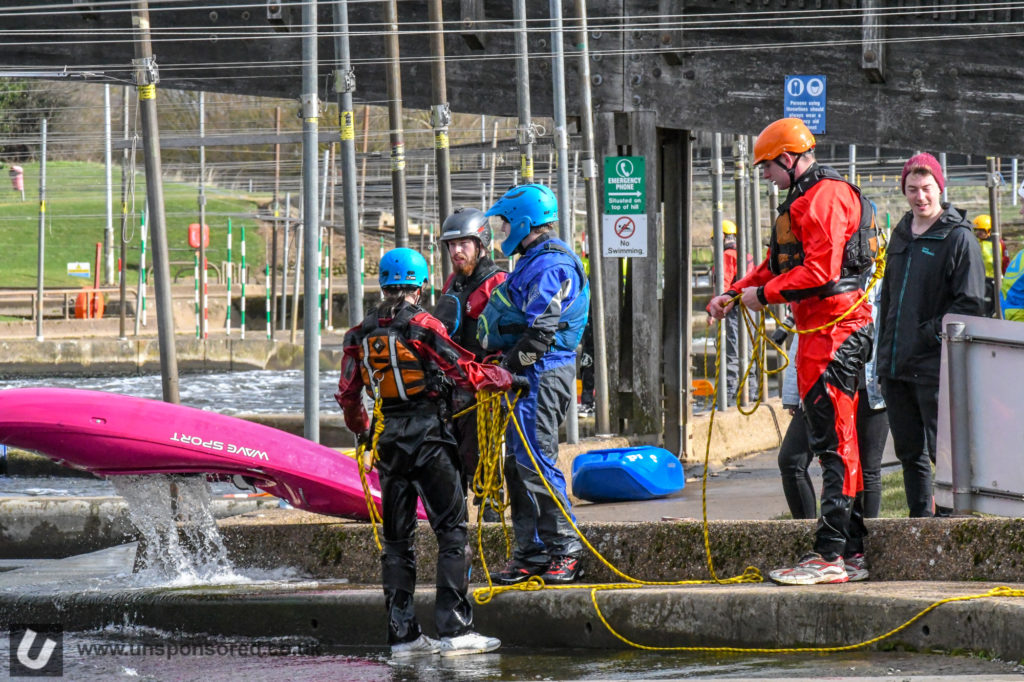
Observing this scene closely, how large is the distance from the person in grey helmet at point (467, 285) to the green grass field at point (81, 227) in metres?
34.2

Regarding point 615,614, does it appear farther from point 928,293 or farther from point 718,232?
point 718,232

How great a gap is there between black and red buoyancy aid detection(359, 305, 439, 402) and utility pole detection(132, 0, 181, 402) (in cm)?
520

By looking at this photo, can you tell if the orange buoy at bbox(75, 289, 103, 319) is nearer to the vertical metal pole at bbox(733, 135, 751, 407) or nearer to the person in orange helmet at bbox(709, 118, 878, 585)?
the vertical metal pole at bbox(733, 135, 751, 407)

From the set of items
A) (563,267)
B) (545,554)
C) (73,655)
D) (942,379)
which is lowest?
(73,655)

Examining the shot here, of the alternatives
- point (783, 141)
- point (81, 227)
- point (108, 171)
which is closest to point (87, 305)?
point (108, 171)


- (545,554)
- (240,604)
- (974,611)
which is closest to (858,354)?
(974,611)

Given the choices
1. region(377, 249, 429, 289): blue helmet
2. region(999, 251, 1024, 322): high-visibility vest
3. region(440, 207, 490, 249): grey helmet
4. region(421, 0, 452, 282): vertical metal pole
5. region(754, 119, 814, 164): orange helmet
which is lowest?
region(999, 251, 1024, 322): high-visibility vest

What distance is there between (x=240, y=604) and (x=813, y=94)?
8.04 metres

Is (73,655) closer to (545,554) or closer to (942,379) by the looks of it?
(545,554)

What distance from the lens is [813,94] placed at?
13.2 meters

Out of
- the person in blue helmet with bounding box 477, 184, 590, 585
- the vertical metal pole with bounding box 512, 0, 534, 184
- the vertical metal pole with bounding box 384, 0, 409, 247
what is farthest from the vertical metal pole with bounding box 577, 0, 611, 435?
the person in blue helmet with bounding box 477, 184, 590, 585

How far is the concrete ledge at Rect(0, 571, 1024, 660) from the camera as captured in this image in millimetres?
5762

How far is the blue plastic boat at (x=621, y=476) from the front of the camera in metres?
12.0

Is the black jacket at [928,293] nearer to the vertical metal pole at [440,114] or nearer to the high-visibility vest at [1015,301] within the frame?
the high-visibility vest at [1015,301]
